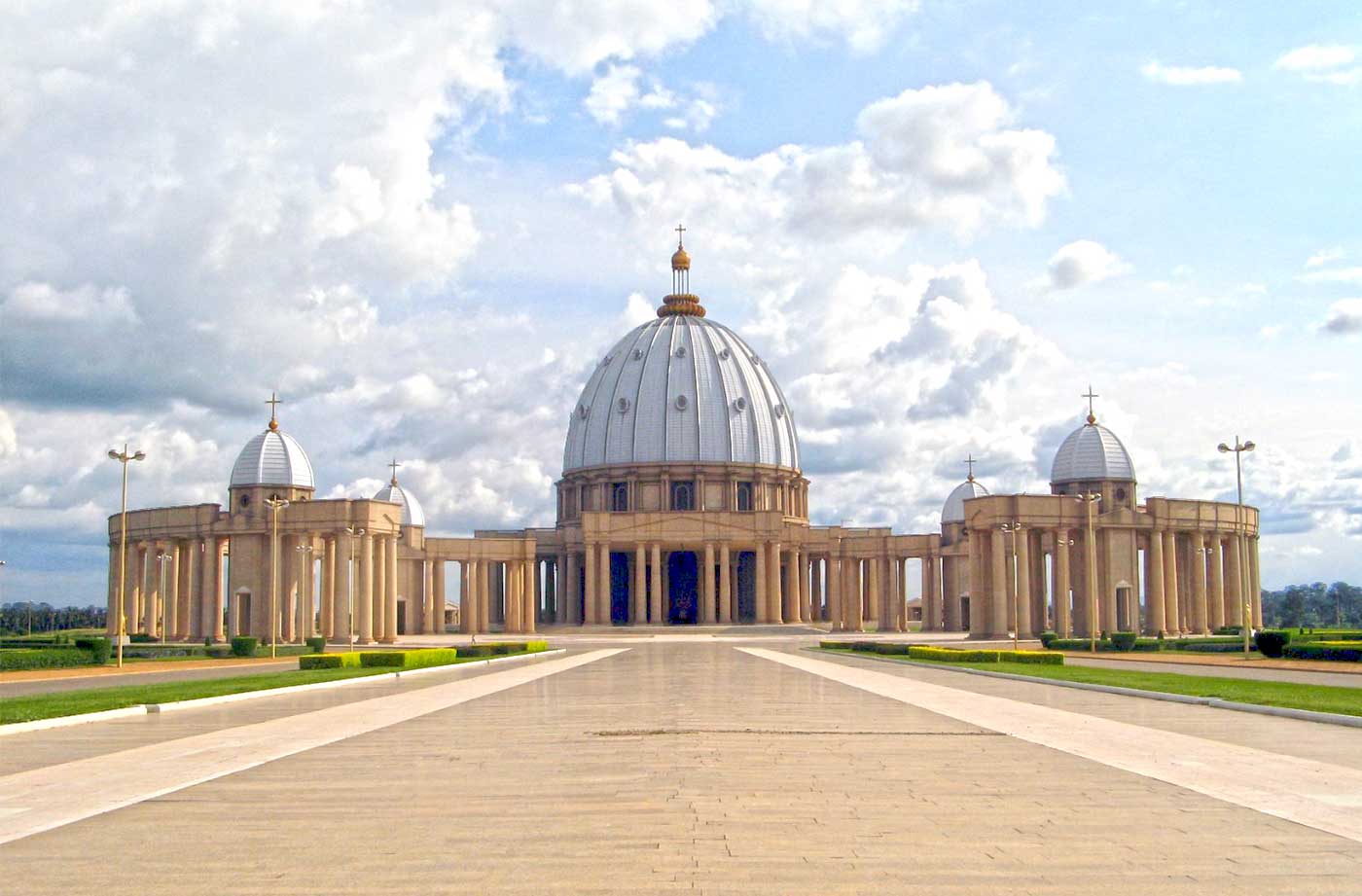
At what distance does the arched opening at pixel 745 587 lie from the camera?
106 m

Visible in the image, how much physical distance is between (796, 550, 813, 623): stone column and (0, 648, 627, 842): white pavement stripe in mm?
81682

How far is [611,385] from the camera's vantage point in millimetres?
112375

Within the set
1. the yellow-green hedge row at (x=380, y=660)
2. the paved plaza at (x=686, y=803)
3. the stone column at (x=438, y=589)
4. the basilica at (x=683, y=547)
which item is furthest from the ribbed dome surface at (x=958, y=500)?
the paved plaza at (x=686, y=803)

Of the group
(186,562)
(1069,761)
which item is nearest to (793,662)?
(1069,761)

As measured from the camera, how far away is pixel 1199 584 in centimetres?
8694

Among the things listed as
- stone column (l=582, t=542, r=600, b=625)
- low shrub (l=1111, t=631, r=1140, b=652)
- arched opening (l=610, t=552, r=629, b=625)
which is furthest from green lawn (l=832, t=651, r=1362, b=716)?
arched opening (l=610, t=552, r=629, b=625)

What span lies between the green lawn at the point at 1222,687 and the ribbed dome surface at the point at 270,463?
5760 centimetres

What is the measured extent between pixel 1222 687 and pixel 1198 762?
14874mm

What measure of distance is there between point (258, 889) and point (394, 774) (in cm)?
572

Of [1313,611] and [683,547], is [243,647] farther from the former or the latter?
[1313,611]

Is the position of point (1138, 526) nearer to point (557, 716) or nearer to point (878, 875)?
point (557, 716)

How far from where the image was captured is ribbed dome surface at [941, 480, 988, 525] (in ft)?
356

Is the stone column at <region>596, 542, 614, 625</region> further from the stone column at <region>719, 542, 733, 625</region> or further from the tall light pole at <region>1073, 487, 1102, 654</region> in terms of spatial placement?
the tall light pole at <region>1073, 487, 1102, 654</region>

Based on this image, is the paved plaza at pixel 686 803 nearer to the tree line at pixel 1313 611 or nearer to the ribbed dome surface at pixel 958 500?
the ribbed dome surface at pixel 958 500
